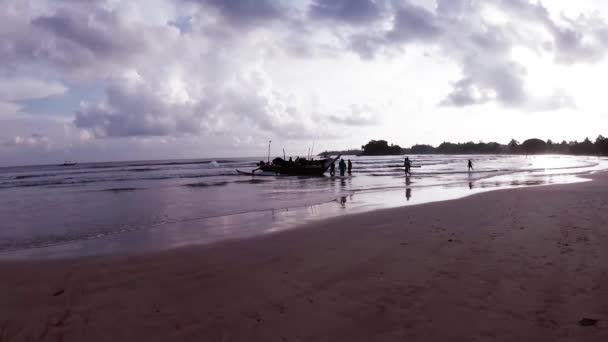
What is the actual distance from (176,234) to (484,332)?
335 inches

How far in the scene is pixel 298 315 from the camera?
4.45 meters

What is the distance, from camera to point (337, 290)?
522cm

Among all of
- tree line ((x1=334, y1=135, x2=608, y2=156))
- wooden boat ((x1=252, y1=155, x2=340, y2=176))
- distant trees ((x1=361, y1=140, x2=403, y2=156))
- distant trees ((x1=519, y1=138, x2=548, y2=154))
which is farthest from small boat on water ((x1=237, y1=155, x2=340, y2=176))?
distant trees ((x1=361, y1=140, x2=403, y2=156))

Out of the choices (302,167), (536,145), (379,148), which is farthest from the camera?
(379,148)

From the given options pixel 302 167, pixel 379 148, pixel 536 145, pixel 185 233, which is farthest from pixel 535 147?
pixel 185 233

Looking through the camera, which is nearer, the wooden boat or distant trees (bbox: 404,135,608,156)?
the wooden boat

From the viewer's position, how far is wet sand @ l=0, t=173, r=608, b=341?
13.4ft

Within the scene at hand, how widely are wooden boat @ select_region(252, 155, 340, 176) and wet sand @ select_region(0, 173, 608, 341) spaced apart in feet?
113

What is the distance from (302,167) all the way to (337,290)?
39563 millimetres

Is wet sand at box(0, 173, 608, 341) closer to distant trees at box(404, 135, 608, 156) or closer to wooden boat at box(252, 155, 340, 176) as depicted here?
wooden boat at box(252, 155, 340, 176)

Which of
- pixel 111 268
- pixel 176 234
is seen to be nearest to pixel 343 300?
pixel 111 268

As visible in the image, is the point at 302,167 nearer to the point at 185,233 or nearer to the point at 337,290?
the point at 185,233

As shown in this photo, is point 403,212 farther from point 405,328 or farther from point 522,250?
point 405,328

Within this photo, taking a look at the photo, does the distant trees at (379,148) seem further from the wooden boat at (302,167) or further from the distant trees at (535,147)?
the wooden boat at (302,167)
